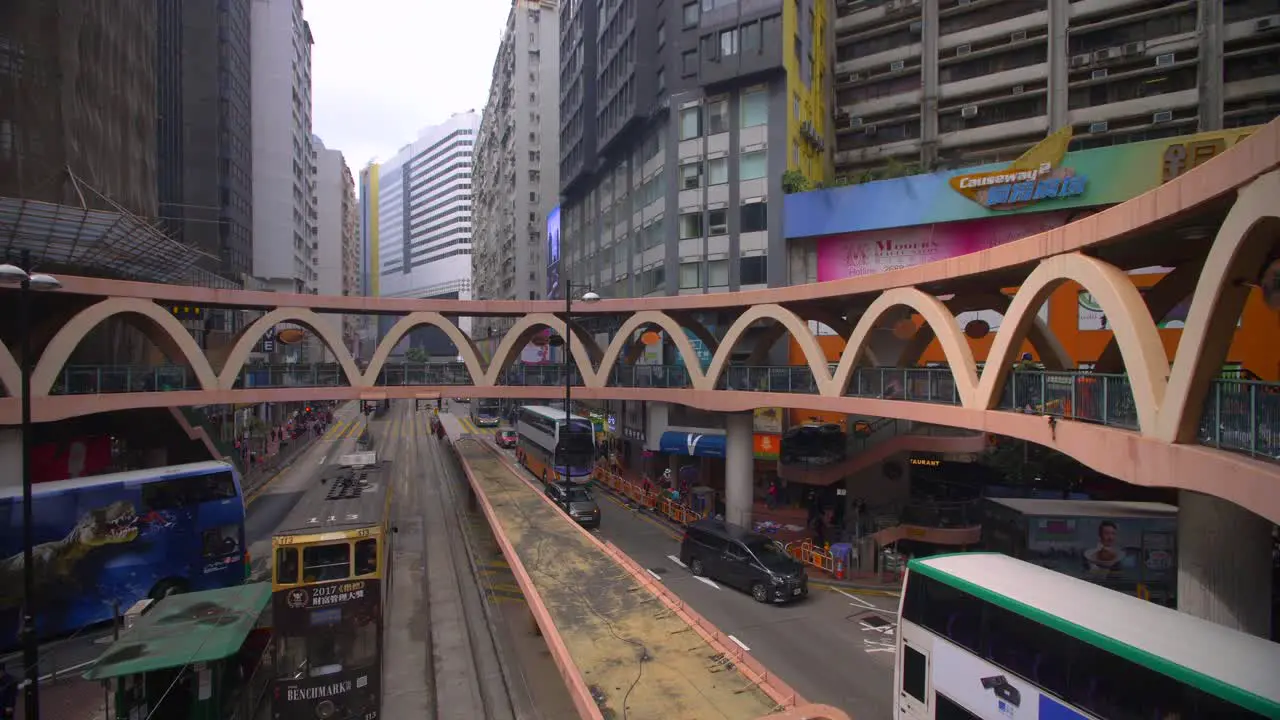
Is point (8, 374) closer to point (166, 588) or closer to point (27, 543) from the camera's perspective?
point (166, 588)

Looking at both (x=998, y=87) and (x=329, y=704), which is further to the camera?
(x=998, y=87)

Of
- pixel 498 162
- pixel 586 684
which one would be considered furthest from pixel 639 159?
pixel 498 162

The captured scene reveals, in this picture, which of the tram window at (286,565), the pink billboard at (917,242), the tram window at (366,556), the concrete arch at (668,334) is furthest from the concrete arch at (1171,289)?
the tram window at (286,565)

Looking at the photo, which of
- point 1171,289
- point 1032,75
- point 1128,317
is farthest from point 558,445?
point 1032,75

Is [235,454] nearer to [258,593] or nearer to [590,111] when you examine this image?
[258,593]

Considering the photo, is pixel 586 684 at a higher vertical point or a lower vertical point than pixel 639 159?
lower

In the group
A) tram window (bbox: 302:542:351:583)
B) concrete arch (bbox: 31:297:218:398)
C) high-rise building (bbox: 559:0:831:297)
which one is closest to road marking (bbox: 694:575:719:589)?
tram window (bbox: 302:542:351:583)

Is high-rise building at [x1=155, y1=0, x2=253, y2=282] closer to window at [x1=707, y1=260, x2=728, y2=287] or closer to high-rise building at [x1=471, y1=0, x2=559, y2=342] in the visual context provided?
high-rise building at [x1=471, y1=0, x2=559, y2=342]
